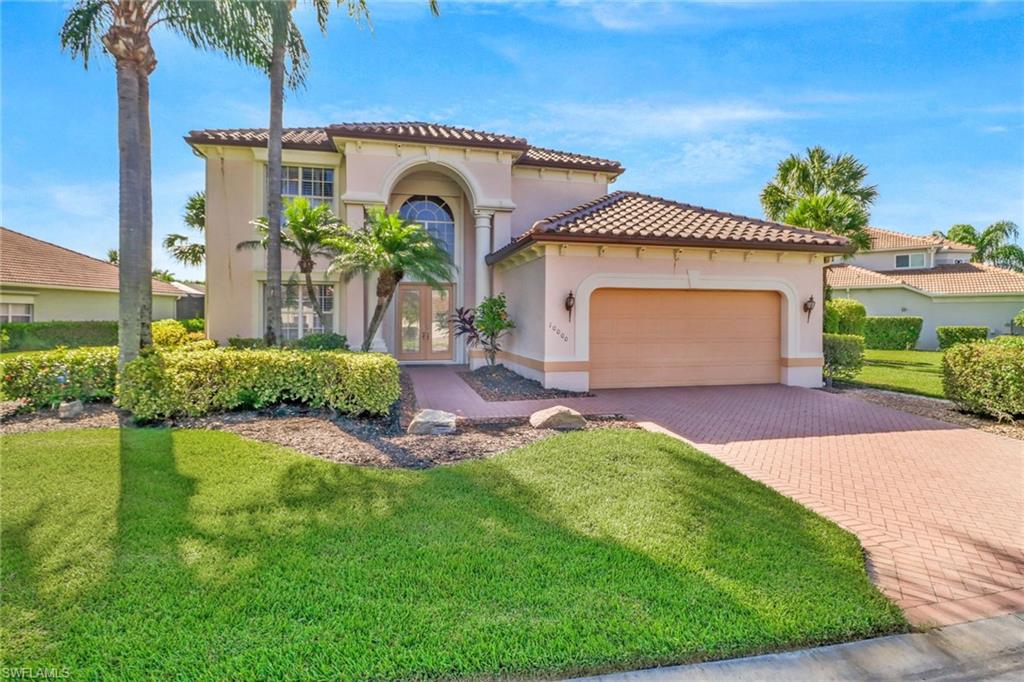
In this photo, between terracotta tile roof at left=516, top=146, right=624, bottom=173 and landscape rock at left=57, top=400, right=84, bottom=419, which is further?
terracotta tile roof at left=516, top=146, right=624, bottom=173

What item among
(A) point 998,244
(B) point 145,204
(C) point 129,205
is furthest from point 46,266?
(A) point 998,244

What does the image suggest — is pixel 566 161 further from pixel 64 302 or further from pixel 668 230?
pixel 64 302

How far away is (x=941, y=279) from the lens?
29734 millimetres

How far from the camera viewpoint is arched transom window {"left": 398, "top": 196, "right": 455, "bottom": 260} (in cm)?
1748

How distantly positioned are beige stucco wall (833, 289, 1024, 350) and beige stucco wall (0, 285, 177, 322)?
45114 mm

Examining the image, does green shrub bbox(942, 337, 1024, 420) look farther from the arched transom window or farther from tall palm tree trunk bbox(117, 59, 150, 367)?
tall palm tree trunk bbox(117, 59, 150, 367)

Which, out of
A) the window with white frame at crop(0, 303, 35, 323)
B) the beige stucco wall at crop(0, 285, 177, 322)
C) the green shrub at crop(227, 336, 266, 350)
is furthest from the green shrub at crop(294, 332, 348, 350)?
the window with white frame at crop(0, 303, 35, 323)

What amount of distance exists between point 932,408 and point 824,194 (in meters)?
13.3

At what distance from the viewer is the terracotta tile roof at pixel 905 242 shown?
32.5 metres

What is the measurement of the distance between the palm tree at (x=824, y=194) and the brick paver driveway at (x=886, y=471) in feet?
35.2

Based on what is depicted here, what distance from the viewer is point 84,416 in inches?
336

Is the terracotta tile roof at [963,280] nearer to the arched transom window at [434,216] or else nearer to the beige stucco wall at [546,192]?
the beige stucco wall at [546,192]

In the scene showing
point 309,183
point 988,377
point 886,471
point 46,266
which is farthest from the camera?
point 46,266

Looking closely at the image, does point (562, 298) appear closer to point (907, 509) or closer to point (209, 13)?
point (907, 509)
